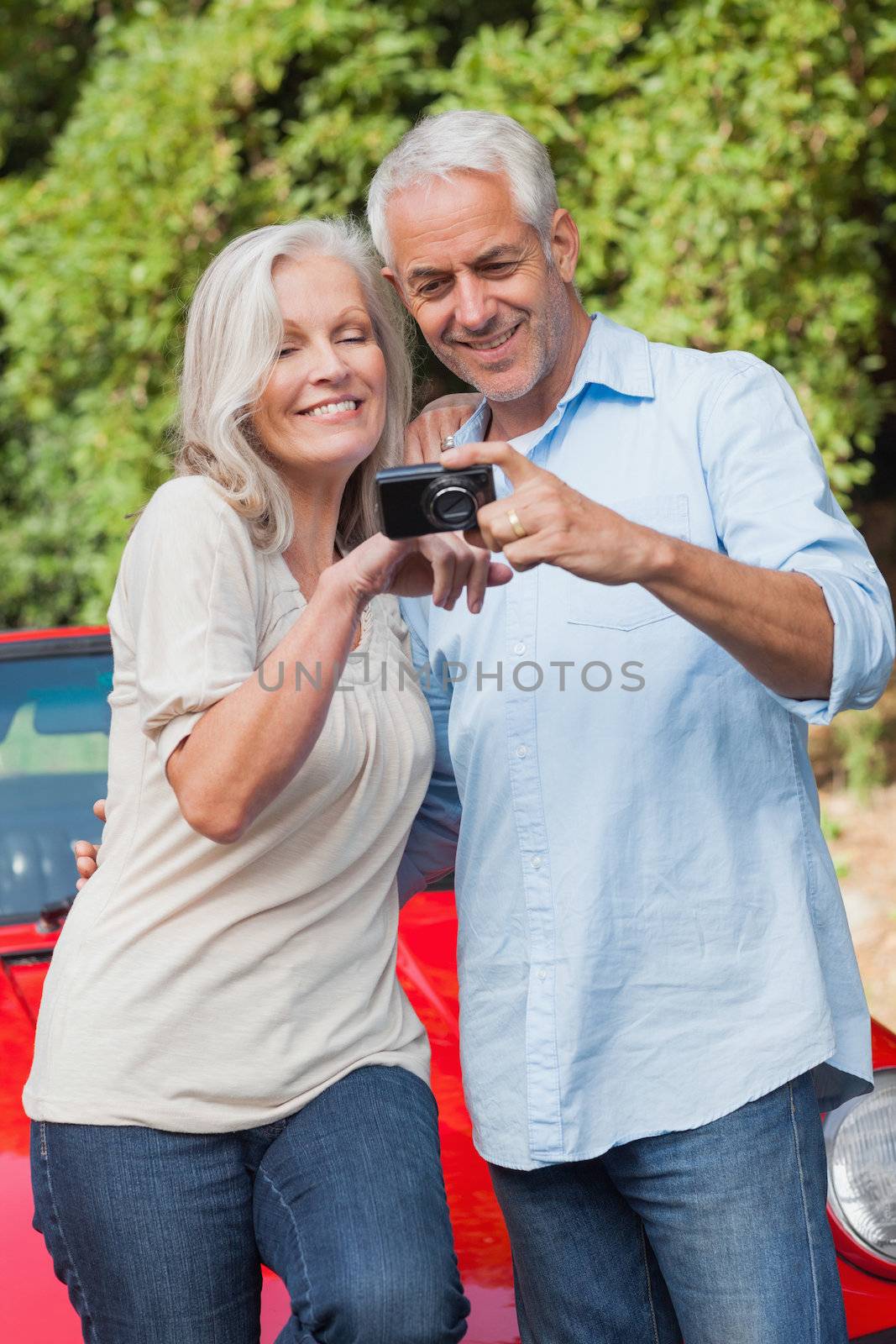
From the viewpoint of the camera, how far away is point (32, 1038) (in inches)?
92.9

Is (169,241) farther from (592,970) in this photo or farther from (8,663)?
(592,970)

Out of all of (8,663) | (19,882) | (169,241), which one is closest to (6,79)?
(169,241)

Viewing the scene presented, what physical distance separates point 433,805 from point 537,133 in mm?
3905

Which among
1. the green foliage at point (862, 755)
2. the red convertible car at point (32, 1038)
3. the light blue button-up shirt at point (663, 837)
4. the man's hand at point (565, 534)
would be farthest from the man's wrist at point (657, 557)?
the green foliage at point (862, 755)

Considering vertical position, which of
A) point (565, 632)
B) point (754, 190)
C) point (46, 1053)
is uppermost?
point (754, 190)

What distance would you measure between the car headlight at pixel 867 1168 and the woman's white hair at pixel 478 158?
135cm

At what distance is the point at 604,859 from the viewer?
1.81m

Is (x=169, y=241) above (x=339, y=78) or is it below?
below

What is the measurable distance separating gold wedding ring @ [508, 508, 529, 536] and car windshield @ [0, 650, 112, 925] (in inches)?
61.9

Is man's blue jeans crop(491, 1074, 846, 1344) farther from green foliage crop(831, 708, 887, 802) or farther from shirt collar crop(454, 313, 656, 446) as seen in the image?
green foliage crop(831, 708, 887, 802)

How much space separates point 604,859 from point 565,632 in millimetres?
284

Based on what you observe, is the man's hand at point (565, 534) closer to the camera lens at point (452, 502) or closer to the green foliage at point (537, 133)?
the camera lens at point (452, 502)

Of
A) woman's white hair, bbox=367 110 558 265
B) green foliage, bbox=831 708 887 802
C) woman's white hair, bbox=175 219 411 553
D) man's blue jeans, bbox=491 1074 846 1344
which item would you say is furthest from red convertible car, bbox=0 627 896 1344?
green foliage, bbox=831 708 887 802

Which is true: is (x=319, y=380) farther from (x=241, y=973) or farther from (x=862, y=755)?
(x=862, y=755)
